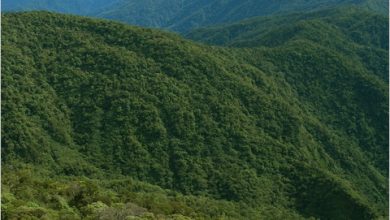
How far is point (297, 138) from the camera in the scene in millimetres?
132500

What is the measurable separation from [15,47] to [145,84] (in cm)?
2856

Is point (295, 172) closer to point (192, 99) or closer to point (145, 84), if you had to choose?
point (192, 99)

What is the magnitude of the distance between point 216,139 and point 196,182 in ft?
44.4

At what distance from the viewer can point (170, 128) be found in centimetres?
12081

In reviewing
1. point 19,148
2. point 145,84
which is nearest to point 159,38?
point 145,84

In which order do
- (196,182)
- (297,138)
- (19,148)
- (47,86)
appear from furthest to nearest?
(297,138)
(47,86)
(196,182)
(19,148)

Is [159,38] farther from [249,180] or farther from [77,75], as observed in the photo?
[249,180]

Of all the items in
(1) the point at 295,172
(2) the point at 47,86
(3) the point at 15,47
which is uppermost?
(3) the point at 15,47

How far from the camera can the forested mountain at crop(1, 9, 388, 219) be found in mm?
106438

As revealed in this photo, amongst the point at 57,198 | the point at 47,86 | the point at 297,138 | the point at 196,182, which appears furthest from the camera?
the point at 297,138

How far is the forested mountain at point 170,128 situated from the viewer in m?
106

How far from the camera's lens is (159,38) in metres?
141

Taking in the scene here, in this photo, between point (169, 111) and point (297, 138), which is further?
point (297, 138)

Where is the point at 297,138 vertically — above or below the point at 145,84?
below
